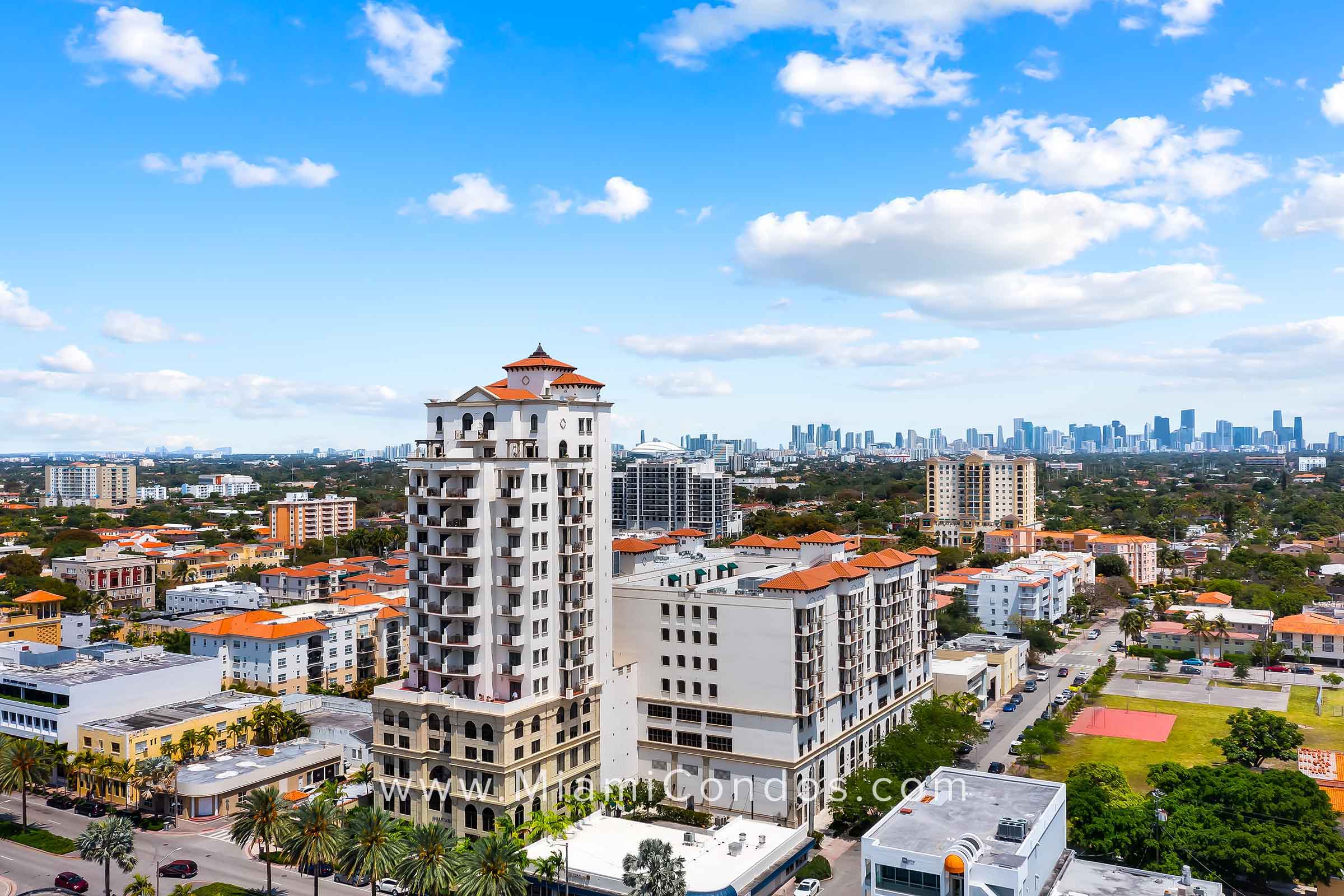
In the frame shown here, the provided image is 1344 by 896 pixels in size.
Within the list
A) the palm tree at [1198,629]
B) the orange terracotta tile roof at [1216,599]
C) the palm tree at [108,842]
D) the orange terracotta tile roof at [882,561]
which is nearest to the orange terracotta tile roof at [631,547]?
the orange terracotta tile roof at [882,561]

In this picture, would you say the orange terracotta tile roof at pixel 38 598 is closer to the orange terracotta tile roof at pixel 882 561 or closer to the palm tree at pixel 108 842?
the palm tree at pixel 108 842

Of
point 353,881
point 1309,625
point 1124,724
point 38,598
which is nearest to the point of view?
point 353,881

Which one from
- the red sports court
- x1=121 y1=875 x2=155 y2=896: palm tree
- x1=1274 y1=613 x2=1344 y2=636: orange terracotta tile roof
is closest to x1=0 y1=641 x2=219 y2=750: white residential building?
x1=121 y1=875 x2=155 y2=896: palm tree

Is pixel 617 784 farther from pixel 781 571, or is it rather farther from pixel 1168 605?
pixel 1168 605

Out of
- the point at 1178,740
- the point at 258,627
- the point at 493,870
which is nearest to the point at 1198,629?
the point at 1178,740

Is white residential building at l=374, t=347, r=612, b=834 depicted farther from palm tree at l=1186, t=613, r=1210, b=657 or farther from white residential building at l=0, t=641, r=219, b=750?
palm tree at l=1186, t=613, r=1210, b=657

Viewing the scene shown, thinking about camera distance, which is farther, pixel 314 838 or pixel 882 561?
pixel 882 561

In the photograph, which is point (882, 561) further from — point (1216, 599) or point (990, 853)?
point (1216, 599)
